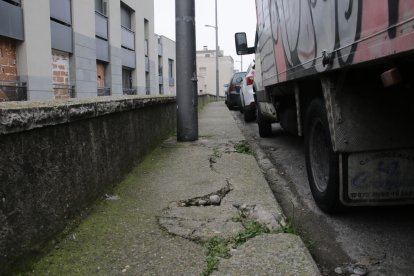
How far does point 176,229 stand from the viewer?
3.22 meters

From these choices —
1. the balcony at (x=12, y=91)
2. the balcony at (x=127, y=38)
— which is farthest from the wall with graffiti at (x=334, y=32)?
the balcony at (x=127, y=38)

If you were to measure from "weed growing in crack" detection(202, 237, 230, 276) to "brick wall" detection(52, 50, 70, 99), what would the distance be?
47.3 ft

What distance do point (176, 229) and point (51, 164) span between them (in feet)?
3.27

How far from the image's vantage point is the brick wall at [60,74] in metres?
16.3

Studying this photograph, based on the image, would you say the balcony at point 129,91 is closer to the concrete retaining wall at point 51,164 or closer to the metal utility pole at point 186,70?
the metal utility pole at point 186,70

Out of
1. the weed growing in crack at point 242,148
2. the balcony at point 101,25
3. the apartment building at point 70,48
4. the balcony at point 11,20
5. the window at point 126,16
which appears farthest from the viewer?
the window at point 126,16

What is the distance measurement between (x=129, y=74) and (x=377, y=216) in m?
24.6

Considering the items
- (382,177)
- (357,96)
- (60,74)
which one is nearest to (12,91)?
(60,74)

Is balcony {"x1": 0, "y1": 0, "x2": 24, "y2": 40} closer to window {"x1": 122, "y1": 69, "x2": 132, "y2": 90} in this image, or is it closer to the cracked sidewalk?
the cracked sidewalk

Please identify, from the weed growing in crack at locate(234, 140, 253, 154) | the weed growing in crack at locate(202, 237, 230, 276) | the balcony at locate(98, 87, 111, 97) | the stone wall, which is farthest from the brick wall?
the weed growing in crack at locate(202, 237, 230, 276)

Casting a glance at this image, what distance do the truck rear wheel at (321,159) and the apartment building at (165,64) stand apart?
3225 cm

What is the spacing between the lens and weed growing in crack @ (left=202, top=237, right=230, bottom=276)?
2.57 metres

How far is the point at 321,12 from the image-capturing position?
3.30m

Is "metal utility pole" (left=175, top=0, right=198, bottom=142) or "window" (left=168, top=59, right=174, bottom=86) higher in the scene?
"window" (left=168, top=59, right=174, bottom=86)
